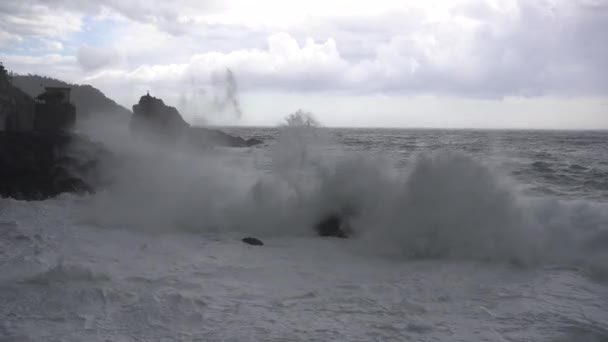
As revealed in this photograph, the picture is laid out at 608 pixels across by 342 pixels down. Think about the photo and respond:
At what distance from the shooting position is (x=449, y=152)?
1193 cm

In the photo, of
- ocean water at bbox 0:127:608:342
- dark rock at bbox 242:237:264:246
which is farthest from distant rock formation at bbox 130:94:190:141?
dark rock at bbox 242:237:264:246

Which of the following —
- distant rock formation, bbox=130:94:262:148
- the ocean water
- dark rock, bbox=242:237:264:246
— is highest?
distant rock formation, bbox=130:94:262:148

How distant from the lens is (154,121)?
3033 cm

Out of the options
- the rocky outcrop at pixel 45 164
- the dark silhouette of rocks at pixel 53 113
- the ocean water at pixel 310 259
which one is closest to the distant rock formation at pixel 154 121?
the dark silhouette of rocks at pixel 53 113

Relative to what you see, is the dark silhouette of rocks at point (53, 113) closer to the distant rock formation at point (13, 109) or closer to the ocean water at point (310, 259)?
the distant rock formation at point (13, 109)

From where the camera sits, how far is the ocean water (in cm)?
609

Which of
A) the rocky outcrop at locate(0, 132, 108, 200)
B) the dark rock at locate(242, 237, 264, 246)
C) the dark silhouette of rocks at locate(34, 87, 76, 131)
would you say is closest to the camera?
the dark rock at locate(242, 237, 264, 246)

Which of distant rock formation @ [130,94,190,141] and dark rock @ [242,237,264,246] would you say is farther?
distant rock formation @ [130,94,190,141]

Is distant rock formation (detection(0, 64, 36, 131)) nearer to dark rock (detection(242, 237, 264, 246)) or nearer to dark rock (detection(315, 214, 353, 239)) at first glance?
dark rock (detection(242, 237, 264, 246))

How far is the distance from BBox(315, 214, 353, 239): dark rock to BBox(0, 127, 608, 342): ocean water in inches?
13.3

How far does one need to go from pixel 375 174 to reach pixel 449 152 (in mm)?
1897

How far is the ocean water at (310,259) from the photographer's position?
609 centimetres

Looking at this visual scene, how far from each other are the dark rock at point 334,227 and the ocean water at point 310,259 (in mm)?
338

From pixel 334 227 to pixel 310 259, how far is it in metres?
2.46
